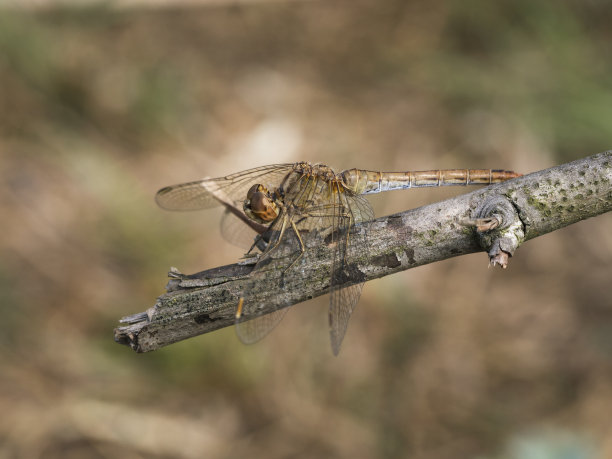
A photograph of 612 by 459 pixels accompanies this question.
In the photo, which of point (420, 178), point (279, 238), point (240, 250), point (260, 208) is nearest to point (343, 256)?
point (279, 238)

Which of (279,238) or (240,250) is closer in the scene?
(279,238)

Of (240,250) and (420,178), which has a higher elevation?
(240,250)

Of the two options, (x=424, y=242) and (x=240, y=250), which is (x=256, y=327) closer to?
(x=424, y=242)

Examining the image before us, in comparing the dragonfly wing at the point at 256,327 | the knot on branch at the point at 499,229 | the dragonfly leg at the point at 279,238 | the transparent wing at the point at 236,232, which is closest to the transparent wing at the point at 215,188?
the transparent wing at the point at 236,232

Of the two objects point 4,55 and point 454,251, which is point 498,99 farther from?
Result: point 4,55

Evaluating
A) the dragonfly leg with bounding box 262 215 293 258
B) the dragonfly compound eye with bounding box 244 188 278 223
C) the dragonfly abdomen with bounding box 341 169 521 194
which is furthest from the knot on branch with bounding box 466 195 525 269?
the dragonfly abdomen with bounding box 341 169 521 194

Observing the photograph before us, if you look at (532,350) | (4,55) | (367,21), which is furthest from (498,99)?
(4,55)
